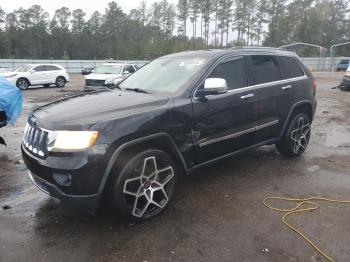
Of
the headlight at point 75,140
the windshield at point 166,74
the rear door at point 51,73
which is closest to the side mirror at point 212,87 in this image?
the windshield at point 166,74

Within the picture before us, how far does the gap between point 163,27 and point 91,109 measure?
84395mm

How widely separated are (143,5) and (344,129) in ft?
280

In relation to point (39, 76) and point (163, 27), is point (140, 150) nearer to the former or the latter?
point (39, 76)

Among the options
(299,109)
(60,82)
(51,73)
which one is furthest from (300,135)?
(60,82)

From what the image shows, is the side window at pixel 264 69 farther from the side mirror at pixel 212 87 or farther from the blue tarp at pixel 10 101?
the blue tarp at pixel 10 101

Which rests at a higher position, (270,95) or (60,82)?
(270,95)

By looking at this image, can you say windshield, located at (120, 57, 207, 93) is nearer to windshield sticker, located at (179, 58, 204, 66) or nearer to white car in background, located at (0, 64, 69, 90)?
windshield sticker, located at (179, 58, 204, 66)

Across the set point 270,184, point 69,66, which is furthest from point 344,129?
point 69,66

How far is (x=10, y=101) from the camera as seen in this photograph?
20.1ft

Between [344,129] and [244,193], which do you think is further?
[344,129]

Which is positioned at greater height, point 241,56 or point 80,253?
point 241,56

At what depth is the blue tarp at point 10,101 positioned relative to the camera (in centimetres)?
600

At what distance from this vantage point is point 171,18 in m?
83.7

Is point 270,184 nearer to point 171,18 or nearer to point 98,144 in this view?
point 98,144
